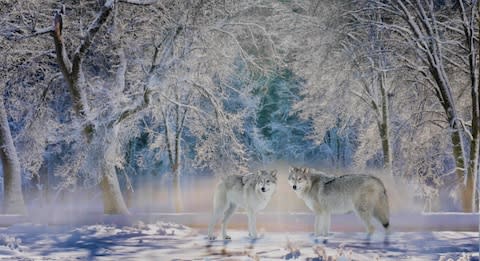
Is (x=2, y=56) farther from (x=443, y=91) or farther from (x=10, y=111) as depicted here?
(x=443, y=91)

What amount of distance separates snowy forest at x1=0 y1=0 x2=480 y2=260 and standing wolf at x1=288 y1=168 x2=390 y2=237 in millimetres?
1225

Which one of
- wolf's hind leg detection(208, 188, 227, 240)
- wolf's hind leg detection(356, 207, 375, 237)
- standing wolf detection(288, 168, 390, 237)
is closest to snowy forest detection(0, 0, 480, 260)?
wolf's hind leg detection(208, 188, 227, 240)

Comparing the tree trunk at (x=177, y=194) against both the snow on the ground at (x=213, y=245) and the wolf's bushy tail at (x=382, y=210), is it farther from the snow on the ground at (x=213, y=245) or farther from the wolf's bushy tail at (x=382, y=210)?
the wolf's bushy tail at (x=382, y=210)

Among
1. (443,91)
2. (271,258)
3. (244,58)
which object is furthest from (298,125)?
(271,258)

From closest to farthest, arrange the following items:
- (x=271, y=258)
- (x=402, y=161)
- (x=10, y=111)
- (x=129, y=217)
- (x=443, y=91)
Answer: (x=271, y=258), (x=129, y=217), (x=443, y=91), (x=402, y=161), (x=10, y=111)

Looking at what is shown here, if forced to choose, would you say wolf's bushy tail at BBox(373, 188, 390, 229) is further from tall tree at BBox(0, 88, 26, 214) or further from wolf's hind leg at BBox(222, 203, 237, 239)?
tall tree at BBox(0, 88, 26, 214)

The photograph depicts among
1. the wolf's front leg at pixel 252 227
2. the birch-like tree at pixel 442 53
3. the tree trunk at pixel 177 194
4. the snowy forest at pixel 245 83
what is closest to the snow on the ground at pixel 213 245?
the wolf's front leg at pixel 252 227

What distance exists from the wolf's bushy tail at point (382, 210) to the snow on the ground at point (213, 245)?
11 centimetres

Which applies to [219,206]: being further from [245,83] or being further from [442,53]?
[442,53]

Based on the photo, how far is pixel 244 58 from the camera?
18.1 feet

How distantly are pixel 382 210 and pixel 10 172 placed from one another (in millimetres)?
3648

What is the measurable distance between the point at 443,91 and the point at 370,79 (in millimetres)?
624

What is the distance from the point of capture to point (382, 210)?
3.79m

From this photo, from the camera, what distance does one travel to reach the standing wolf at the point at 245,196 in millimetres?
3748
